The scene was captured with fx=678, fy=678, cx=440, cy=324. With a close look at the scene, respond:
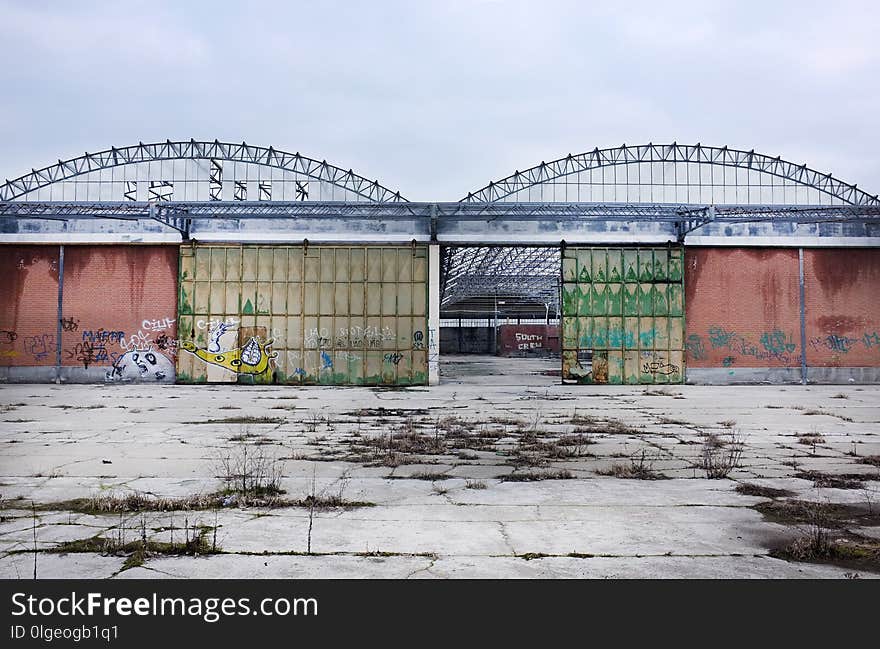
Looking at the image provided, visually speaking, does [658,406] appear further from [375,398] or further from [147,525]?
[147,525]

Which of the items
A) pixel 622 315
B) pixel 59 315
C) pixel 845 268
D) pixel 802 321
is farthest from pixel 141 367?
pixel 845 268

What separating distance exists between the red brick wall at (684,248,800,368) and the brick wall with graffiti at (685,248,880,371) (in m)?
0.03

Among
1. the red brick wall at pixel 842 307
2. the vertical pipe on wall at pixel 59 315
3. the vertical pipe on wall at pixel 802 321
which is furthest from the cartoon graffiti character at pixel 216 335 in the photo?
the red brick wall at pixel 842 307

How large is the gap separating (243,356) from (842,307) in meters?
19.8

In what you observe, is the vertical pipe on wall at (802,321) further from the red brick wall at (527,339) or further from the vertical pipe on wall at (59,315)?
the red brick wall at (527,339)

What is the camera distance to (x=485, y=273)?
146 ft

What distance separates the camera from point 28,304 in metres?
22.0

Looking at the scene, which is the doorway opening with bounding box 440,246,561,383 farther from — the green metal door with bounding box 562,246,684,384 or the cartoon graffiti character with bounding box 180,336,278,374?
the cartoon graffiti character with bounding box 180,336,278,374

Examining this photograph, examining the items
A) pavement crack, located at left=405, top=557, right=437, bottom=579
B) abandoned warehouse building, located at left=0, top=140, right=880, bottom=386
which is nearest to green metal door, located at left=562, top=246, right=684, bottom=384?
abandoned warehouse building, located at left=0, top=140, right=880, bottom=386

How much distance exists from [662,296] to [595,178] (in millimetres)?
11097

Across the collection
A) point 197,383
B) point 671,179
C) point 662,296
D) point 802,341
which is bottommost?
point 197,383

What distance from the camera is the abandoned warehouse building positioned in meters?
21.8

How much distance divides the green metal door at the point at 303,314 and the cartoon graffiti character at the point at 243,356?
3 centimetres

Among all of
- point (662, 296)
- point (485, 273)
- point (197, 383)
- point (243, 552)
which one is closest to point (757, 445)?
point (243, 552)
